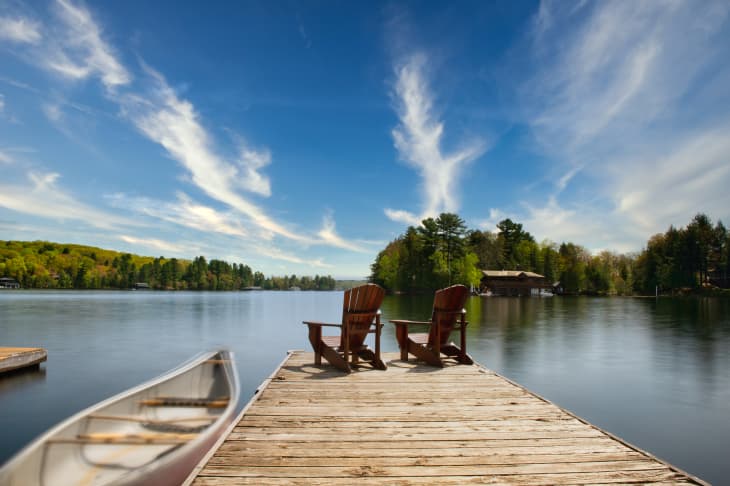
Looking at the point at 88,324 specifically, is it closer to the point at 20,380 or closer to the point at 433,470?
the point at 20,380

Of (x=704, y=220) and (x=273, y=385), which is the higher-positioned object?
(x=704, y=220)

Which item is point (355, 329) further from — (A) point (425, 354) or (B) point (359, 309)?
(A) point (425, 354)

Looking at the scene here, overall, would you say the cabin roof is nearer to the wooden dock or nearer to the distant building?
the wooden dock

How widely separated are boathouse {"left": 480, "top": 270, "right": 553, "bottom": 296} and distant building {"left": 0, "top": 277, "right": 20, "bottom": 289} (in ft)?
400

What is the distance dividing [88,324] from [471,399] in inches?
1048

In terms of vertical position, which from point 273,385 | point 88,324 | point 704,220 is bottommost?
point 88,324

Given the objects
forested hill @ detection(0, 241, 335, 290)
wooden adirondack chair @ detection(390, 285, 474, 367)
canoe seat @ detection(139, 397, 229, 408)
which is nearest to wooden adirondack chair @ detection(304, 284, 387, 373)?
wooden adirondack chair @ detection(390, 285, 474, 367)

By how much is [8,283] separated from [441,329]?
13907cm

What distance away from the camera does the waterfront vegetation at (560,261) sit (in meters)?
63.2

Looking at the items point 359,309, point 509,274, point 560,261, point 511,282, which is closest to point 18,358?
point 359,309

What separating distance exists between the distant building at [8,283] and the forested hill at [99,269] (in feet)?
3.71

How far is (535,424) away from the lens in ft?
12.2

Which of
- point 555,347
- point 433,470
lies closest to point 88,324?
point 555,347

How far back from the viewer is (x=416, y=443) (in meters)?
3.25
